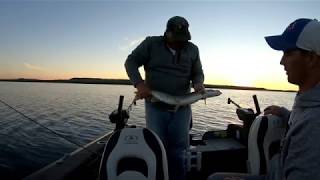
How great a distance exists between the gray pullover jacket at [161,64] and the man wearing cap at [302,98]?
8.51 ft

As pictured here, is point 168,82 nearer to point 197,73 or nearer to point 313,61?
point 197,73

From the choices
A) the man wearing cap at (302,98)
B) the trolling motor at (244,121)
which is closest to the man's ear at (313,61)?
the man wearing cap at (302,98)

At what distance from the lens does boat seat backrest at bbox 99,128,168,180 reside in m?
3.69

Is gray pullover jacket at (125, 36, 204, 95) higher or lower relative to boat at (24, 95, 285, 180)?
higher

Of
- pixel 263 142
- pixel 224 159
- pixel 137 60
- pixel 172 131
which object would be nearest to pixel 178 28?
pixel 137 60

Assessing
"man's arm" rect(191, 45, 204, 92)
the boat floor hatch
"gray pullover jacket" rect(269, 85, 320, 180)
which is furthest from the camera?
the boat floor hatch

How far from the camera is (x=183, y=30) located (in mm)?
4637

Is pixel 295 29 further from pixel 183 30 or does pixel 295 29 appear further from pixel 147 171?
pixel 183 30

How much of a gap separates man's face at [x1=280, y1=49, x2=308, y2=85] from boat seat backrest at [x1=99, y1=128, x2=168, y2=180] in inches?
76.3

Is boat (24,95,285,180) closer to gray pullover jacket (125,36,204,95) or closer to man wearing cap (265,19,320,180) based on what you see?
gray pullover jacket (125,36,204,95)

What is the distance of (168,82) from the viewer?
192 inches

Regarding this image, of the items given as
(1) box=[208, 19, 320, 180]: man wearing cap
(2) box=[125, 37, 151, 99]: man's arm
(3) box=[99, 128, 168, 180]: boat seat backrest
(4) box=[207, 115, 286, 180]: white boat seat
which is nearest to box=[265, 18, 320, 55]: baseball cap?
(1) box=[208, 19, 320, 180]: man wearing cap

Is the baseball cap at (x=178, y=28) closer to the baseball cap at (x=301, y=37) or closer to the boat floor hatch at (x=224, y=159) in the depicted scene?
the baseball cap at (x=301, y=37)

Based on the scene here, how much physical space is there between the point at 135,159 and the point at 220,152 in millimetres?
3117
